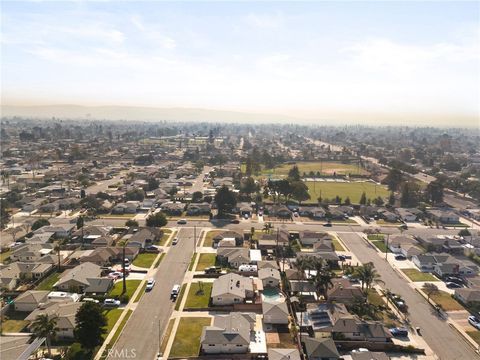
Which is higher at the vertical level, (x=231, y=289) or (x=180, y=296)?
(x=231, y=289)

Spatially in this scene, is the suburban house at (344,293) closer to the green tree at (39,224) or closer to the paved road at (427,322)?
the paved road at (427,322)

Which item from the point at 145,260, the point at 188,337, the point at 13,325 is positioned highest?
the point at 188,337

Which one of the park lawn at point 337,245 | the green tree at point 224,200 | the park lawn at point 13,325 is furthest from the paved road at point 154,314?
the park lawn at point 337,245

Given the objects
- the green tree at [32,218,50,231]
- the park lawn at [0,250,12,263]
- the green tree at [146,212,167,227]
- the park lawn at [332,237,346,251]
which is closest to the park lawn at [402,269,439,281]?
the park lawn at [332,237,346,251]

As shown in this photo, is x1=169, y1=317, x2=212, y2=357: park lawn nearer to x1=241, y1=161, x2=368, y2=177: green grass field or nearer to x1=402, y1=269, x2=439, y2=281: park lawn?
x1=402, y1=269, x2=439, y2=281: park lawn

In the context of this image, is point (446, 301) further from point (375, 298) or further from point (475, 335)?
point (375, 298)

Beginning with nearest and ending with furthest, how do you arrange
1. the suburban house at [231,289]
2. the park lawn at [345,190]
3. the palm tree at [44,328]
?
the palm tree at [44,328] < the suburban house at [231,289] < the park lawn at [345,190]

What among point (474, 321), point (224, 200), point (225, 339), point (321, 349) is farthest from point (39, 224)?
point (474, 321)
